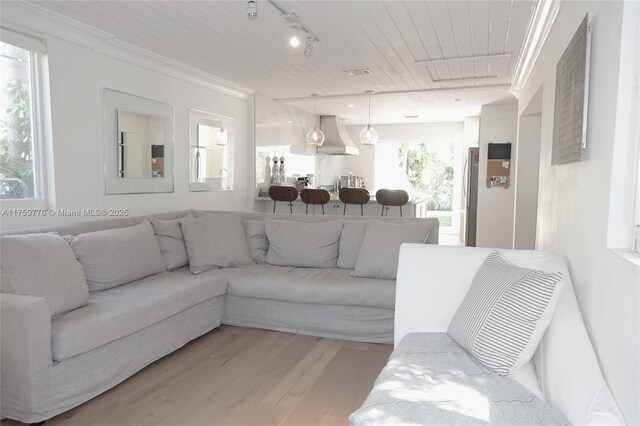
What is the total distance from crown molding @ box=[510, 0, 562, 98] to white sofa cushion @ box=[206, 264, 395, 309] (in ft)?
7.04

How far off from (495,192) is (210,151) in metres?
4.59

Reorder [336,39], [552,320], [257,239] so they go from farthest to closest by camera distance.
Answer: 1. [257,239]
2. [336,39]
3. [552,320]

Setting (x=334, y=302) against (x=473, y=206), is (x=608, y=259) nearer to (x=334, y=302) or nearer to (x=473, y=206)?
(x=334, y=302)

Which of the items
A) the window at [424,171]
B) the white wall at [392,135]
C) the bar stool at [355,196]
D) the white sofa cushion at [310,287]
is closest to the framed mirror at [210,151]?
the bar stool at [355,196]

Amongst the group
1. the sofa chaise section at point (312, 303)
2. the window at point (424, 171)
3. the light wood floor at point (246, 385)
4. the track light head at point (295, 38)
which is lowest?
the light wood floor at point (246, 385)

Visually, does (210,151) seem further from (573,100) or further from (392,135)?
(392,135)

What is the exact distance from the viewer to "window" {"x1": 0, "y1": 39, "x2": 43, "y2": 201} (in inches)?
119

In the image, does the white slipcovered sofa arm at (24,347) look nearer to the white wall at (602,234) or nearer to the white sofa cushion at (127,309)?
the white sofa cushion at (127,309)

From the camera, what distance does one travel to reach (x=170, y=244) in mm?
3617

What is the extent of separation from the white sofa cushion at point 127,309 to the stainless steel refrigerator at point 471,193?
537 cm

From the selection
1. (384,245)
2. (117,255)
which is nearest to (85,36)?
(117,255)

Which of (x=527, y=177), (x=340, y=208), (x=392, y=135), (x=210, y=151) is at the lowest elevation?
(x=340, y=208)

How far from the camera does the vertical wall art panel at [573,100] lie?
5.96ft

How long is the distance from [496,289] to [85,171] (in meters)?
3.26
